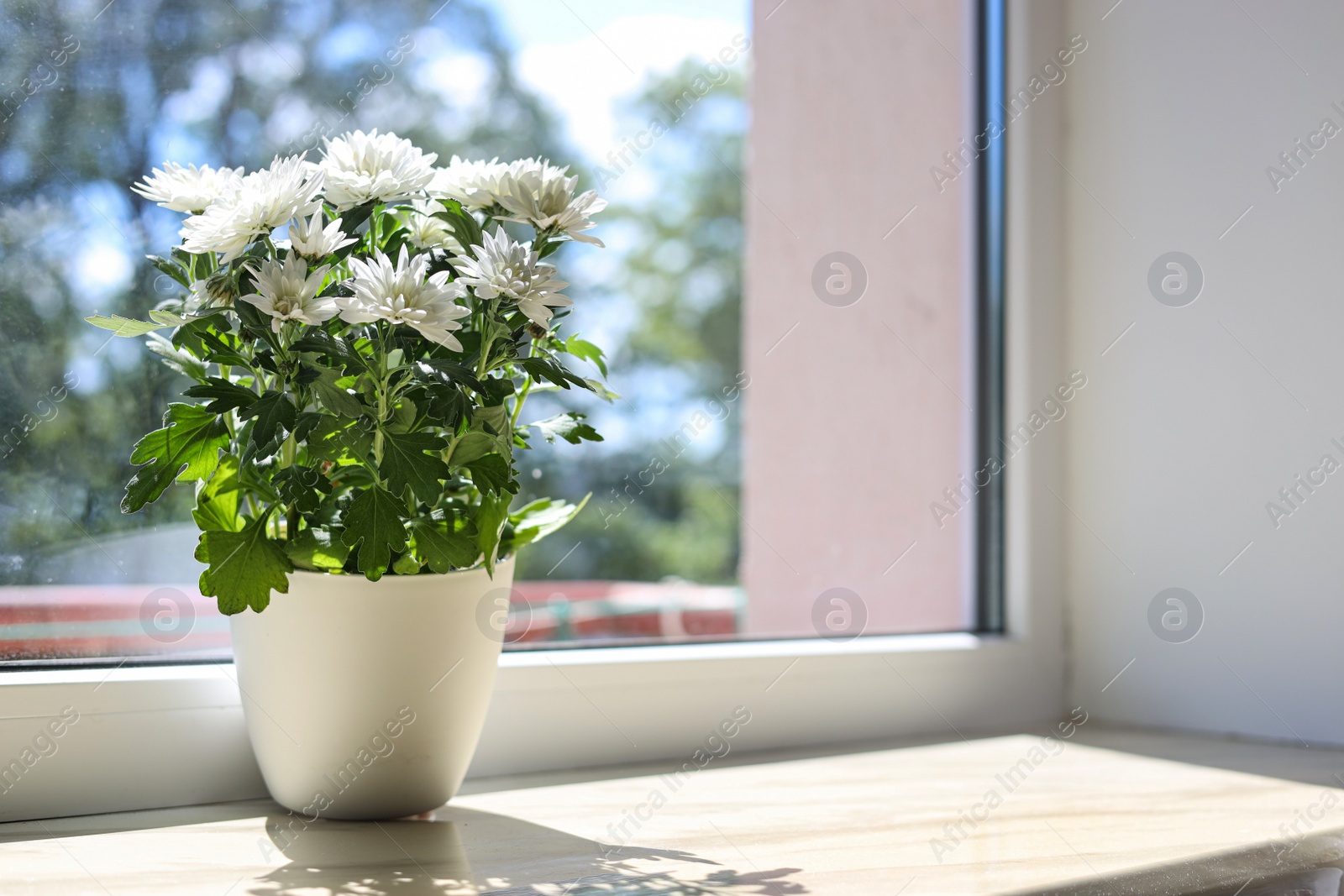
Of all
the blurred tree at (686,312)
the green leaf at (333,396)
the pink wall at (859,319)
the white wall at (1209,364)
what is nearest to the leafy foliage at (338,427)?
the green leaf at (333,396)

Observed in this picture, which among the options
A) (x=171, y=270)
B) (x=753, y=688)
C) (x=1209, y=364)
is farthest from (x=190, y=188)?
(x=1209, y=364)

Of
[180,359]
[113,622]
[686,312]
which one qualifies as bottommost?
[113,622]

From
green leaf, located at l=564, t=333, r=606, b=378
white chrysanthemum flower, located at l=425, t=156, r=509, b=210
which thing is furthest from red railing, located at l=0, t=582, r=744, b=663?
white chrysanthemum flower, located at l=425, t=156, r=509, b=210

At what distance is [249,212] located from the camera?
2.34 ft

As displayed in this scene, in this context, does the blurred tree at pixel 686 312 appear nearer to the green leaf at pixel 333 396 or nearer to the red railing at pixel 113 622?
the red railing at pixel 113 622

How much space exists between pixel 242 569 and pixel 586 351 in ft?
1.05

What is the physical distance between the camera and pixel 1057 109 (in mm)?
1501

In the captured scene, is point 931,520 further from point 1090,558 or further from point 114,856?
point 114,856

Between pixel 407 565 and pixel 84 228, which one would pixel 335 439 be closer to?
pixel 407 565

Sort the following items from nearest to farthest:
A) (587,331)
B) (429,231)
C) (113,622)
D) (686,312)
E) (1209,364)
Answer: (429,231), (113,622), (1209,364), (587,331), (686,312)

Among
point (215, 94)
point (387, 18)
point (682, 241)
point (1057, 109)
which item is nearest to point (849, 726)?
point (1057, 109)

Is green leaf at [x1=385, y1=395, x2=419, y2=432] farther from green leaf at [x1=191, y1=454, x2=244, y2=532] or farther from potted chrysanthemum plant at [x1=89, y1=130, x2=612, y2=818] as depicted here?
green leaf at [x1=191, y1=454, x2=244, y2=532]

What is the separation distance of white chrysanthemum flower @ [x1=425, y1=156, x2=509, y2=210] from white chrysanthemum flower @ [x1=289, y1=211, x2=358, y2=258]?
0.09 meters

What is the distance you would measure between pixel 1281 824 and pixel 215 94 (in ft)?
4.28
